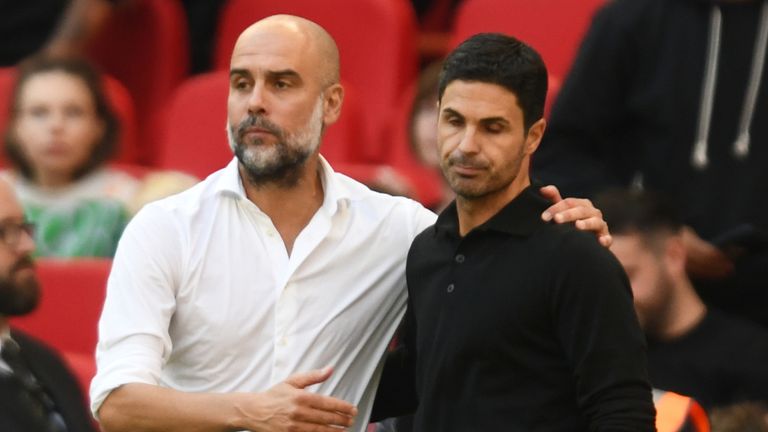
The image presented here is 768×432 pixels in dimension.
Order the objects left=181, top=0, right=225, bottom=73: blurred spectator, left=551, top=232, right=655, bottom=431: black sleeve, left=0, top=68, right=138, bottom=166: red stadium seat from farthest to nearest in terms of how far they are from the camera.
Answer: left=181, top=0, right=225, bottom=73: blurred spectator, left=0, top=68, right=138, bottom=166: red stadium seat, left=551, top=232, right=655, bottom=431: black sleeve

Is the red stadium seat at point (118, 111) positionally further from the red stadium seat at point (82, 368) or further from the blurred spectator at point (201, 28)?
the red stadium seat at point (82, 368)

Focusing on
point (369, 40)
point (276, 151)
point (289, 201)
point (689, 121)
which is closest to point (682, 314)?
point (689, 121)

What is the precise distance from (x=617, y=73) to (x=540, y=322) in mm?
1552

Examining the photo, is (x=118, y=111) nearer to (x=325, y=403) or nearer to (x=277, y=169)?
(x=277, y=169)

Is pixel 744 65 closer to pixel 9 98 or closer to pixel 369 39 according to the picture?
pixel 369 39

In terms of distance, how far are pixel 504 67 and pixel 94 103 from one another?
9.40ft

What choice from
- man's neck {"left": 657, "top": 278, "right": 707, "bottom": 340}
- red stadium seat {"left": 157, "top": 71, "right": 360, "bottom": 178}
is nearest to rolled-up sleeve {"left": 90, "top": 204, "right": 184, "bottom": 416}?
man's neck {"left": 657, "top": 278, "right": 707, "bottom": 340}

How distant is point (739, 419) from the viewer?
373 centimetres

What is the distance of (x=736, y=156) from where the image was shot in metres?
4.29

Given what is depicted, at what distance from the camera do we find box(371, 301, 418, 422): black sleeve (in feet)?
10.9

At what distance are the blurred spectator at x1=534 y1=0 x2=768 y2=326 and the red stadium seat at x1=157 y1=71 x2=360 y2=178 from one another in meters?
1.31

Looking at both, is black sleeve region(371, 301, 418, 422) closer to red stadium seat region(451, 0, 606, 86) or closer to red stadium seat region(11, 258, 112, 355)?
red stadium seat region(11, 258, 112, 355)

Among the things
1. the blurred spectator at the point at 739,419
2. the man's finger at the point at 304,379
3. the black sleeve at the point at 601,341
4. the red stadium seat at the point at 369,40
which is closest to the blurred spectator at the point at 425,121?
the red stadium seat at the point at 369,40

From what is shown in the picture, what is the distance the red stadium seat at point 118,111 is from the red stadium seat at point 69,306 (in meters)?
→ 1.05
